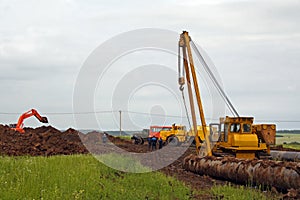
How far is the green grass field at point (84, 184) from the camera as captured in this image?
1059cm

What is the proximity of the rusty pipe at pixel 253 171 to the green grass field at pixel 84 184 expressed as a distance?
133 centimetres

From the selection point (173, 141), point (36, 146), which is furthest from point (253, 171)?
point (173, 141)

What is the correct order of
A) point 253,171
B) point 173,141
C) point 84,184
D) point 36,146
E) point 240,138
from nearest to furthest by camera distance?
point 84,184
point 253,171
point 240,138
point 36,146
point 173,141

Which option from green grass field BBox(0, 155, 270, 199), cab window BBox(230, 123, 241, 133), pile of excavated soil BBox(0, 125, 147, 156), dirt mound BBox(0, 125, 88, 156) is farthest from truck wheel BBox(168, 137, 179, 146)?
green grass field BBox(0, 155, 270, 199)

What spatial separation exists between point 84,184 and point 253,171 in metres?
6.15

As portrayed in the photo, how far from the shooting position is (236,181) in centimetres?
1672

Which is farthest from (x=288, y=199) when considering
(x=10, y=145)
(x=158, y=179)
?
(x=10, y=145)

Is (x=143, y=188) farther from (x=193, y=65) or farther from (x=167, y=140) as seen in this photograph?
(x=167, y=140)

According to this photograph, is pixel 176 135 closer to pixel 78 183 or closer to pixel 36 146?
pixel 36 146

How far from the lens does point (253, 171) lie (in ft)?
51.0

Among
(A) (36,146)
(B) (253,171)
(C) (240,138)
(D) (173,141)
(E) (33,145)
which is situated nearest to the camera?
(B) (253,171)

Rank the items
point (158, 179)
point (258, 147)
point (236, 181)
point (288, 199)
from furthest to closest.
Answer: point (258, 147) → point (236, 181) → point (158, 179) → point (288, 199)

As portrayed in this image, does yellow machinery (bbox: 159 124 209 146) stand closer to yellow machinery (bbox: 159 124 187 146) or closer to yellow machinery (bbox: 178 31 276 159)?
yellow machinery (bbox: 159 124 187 146)

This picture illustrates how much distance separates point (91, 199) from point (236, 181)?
7.47 meters
